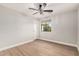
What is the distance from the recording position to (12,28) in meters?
3.65

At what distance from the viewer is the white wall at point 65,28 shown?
3783mm

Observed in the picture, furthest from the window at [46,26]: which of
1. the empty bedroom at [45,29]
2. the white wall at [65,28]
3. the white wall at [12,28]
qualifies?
the white wall at [12,28]

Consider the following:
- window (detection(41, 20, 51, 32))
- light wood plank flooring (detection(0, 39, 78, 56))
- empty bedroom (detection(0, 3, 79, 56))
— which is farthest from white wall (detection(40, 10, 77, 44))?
light wood plank flooring (detection(0, 39, 78, 56))

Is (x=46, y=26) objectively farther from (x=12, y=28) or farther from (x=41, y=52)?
(x=41, y=52)

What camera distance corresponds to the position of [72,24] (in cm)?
383

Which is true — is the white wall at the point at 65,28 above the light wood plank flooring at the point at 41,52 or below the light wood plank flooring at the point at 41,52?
above

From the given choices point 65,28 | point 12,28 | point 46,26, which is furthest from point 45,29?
point 12,28

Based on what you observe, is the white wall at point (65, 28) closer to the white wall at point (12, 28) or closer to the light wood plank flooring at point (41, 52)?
the light wood plank flooring at point (41, 52)

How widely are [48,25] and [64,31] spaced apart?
156cm

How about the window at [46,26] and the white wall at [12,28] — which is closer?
the white wall at [12,28]

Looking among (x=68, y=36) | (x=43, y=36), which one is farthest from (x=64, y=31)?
(x=43, y=36)

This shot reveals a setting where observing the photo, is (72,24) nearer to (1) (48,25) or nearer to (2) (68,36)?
(2) (68,36)

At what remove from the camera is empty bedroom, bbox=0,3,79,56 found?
9.58ft

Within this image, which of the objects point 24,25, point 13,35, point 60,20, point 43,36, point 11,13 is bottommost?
point 43,36
